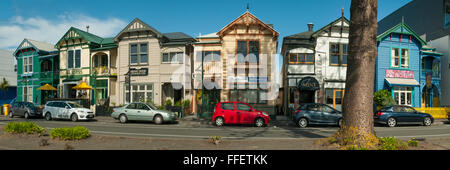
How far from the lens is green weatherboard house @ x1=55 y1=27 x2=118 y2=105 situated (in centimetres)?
2466

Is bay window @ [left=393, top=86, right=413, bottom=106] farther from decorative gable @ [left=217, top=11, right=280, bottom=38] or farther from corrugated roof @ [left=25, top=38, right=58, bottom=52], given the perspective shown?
corrugated roof @ [left=25, top=38, right=58, bottom=52]

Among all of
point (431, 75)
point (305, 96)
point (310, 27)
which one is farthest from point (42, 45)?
point (431, 75)

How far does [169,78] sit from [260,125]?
1107 centimetres

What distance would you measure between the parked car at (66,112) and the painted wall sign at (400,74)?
26.6 meters

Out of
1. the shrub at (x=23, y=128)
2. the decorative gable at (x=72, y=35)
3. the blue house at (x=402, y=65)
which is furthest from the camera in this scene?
the decorative gable at (x=72, y=35)

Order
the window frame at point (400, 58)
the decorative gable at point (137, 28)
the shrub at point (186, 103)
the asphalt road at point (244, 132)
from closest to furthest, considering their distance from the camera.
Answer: the asphalt road at point (244, 132)
the shrub at point (186, 103)
the window frame at point (400, 58)
the decorative gable at point (137, 28)

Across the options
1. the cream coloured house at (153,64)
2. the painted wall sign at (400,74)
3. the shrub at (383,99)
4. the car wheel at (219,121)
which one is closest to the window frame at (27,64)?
the cream coloured house at (153,64)

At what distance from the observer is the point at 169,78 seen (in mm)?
22578

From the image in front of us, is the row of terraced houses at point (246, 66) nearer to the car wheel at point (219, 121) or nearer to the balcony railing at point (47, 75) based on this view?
the balcony railing at point (47, 75)

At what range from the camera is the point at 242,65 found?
70.9ft

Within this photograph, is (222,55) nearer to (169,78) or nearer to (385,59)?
(169,78)

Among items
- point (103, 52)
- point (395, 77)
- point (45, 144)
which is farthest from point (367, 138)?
point (103, 52)

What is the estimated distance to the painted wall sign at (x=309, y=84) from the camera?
65.5 feet

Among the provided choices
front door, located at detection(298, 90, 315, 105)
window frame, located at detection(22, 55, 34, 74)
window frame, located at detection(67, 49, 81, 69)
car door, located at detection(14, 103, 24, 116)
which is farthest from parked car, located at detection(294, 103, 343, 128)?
window frame, located at detection(22, 55, 34, 74)
